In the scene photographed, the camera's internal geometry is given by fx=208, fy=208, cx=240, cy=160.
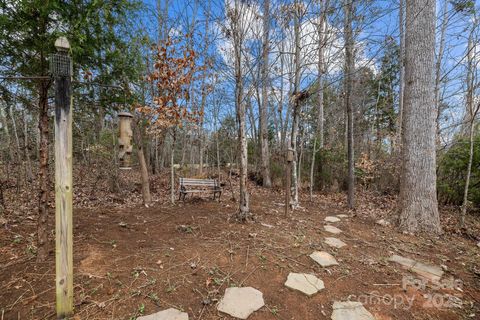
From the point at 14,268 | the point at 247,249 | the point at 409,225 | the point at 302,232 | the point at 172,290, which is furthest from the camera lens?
the point at 409,225

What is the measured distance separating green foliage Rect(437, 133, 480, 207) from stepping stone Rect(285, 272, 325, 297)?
19.1 feet

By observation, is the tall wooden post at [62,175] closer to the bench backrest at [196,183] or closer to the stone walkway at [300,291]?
the stone walkway at [300,291]

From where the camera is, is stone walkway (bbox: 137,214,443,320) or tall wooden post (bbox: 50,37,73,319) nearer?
tall wooden post (bbox: 50,37,73,319)

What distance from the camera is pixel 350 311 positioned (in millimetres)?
1812

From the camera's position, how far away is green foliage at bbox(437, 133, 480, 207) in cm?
527

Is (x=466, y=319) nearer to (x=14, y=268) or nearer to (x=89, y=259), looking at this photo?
(x=89, y=259)

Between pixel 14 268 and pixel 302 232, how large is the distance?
367 centimetres

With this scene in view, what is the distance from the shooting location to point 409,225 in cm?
375

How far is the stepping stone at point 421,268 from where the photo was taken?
2.40 m

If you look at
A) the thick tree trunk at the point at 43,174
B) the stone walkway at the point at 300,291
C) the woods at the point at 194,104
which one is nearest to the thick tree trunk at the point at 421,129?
the woods at the point at 194,104

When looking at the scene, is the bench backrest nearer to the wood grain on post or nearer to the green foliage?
the wood grain on post

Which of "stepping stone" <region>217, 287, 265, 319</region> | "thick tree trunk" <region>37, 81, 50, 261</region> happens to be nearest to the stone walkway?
"stepping stone" <region>217, 287, 265, 319</region>

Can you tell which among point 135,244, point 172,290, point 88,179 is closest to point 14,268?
point 135,244

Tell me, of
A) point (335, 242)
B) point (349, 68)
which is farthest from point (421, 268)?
point (349, 68)
